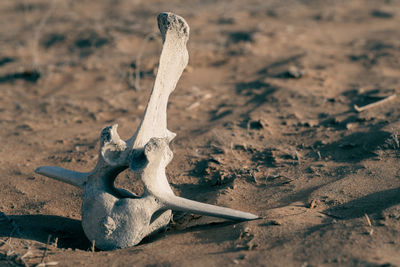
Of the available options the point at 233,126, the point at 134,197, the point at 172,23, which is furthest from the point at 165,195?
the point at 233,126

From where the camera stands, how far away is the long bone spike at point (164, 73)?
282 cm

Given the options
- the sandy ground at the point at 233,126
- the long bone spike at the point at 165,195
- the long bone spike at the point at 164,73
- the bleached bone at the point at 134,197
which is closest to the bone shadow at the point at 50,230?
the sandy ground at the point at 233,126

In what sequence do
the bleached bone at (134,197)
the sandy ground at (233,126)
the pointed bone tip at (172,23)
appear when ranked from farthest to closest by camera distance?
the pointed bone tip at (172,23) → the bleached bone at (134,197) → the sandy ground at (233,126)

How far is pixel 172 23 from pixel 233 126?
1.74 meters

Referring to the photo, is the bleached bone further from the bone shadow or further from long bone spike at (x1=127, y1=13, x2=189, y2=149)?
the bone shadow

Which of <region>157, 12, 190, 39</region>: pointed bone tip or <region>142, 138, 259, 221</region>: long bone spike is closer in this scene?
<region>142, 138, 259, 221</region>: long bone spike

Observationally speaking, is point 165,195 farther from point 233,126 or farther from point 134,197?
point 233,126

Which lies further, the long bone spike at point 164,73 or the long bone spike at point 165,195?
the long bone spike at point 164,73

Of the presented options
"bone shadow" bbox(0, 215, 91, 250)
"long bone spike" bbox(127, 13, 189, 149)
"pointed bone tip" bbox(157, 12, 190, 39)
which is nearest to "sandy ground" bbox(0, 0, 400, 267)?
"bone shadow" bbox(0, 215, 91, 250)

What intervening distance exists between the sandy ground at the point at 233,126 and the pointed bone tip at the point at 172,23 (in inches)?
46.4

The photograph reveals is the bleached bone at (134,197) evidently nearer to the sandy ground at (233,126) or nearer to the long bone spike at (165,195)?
the long bone spike at (165,195)

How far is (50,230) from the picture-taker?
2.99m

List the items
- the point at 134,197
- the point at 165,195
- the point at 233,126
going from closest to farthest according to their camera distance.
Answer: the point at 165,195 < the point at 134,197 < the point at 233,126

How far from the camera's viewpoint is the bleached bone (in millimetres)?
2691
